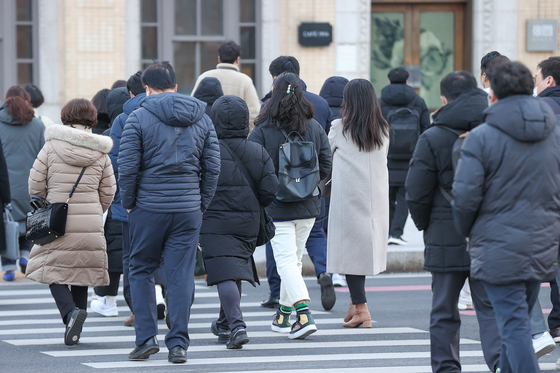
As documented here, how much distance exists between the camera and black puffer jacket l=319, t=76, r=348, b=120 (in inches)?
364

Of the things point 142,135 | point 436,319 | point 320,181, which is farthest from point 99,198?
point 436,319

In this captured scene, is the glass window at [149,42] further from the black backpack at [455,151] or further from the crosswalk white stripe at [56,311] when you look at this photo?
the black backpack at [455,151]

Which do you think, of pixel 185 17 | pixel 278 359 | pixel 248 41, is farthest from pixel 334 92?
pixel 185 17

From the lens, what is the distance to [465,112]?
5285 mm

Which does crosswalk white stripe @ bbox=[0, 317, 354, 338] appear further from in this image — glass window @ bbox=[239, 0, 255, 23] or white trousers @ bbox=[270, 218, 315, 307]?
glass window @ bbox=[239, 0, 255, 23]

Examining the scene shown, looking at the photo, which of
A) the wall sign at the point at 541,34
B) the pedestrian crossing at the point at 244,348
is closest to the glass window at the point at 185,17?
the wall sign at the point at 541,34

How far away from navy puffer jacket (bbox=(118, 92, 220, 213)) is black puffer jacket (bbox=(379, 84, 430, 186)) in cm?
523

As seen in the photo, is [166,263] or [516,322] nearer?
[516,322]

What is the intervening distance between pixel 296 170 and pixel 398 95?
420 cm

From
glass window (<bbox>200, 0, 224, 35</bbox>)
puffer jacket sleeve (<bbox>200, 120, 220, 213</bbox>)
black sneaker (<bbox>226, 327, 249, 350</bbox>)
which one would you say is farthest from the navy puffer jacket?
glass window (<bbox>200, 0, 224, 35</bbox>)

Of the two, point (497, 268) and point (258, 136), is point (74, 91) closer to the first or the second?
point (258, 136)

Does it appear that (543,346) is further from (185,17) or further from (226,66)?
(185,17)

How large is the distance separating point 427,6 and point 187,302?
10699mm

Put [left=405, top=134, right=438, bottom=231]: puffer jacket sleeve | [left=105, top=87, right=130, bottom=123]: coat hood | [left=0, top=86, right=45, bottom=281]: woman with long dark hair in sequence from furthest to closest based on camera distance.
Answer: [left=0, top=86, right=45, bottom=281]: woman with long dark hair, [left=105, top=87, right=130, bottom=123]: coat hood, [left=405, top=134, right=438, bottom=231]: puffer jacket sleeve
